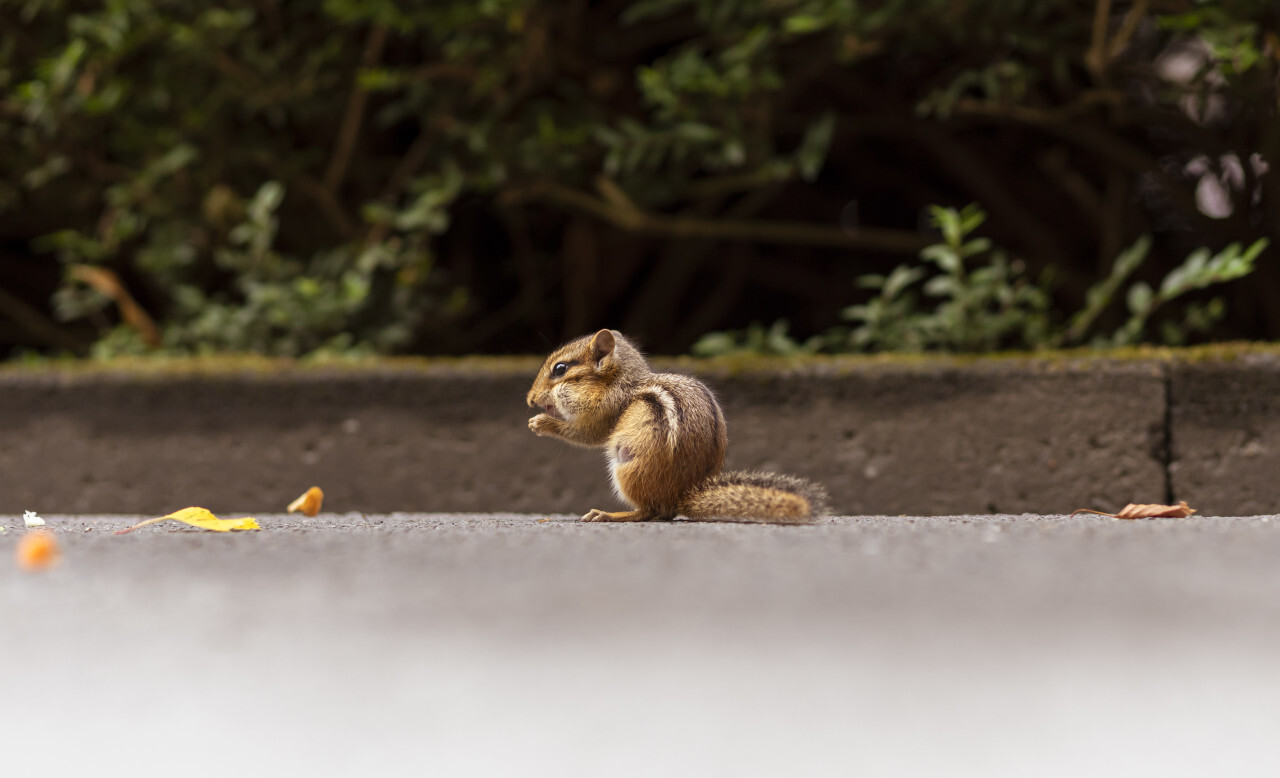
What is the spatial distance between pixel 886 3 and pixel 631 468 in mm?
2061

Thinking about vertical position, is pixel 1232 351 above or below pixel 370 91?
below

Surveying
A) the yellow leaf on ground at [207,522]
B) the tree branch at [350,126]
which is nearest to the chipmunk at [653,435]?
the yellow leaf on ground at [207,522]

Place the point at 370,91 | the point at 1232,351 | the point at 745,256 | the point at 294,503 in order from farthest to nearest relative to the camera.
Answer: the point at 745,256, the point at 370,91, the point at 294,503, the point at 1232,351

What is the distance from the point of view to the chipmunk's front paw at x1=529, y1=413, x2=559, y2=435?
2496mm

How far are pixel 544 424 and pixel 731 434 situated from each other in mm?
860

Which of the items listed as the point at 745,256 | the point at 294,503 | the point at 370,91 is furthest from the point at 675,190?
the point at 294,503

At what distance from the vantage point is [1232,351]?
9.78 feet

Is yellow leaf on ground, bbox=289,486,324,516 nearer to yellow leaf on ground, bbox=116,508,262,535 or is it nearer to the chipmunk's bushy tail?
yellow leaf on ground, bbox=116,508,262,535

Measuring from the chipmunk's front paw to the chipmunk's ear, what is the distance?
0.18 meters

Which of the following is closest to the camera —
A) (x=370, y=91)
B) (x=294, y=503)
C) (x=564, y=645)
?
(x=564, y=645)

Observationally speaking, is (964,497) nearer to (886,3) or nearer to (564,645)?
(886,3)

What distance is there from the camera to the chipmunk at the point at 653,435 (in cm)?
238

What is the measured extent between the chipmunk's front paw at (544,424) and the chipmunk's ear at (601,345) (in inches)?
7.1

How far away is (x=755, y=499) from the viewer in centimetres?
233
